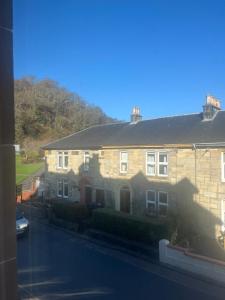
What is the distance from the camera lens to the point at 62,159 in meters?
9.83

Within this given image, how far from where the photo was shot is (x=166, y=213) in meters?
7.44

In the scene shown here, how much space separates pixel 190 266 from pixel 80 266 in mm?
1571

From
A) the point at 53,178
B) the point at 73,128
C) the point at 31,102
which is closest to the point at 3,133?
the point at 31,102

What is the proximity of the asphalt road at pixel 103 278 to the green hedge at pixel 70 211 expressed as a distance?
1.98 m

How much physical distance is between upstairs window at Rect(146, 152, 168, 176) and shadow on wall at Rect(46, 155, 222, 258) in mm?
188

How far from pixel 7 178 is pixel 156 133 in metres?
7.53

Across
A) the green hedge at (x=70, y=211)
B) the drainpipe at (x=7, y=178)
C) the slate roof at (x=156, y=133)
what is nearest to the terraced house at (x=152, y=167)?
the slate roof at (x=156, y=133)

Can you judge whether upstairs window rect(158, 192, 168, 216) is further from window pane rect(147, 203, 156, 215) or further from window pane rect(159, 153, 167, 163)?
window pane rect(159, 153, 167, 163)

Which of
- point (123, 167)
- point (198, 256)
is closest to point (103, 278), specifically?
point (198, 256)

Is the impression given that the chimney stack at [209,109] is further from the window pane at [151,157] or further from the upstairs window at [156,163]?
the window pane at [151,157]

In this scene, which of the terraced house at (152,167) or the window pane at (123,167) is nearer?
the terraced house at (152,167)

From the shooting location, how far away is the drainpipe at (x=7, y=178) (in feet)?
2.70

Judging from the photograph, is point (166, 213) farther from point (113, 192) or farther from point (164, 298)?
point (164, 298)

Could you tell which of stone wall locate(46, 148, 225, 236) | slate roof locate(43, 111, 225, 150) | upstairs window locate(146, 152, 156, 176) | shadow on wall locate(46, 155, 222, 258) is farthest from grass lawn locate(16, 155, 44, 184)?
upstairs window locate(146, 152, 156, 176)
